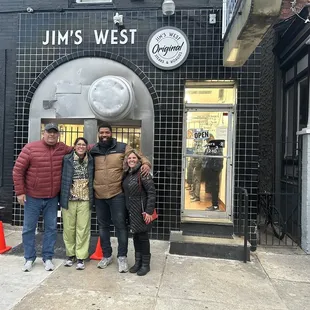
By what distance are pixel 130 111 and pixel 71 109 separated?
3.65 ft

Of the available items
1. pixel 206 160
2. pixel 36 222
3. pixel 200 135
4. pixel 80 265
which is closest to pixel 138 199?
pixel 80 265

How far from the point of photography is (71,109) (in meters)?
5.75

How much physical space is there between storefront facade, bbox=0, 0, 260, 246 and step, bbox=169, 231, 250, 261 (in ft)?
1.74

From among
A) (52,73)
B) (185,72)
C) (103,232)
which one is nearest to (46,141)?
(103,232)

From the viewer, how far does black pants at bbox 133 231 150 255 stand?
160 inches

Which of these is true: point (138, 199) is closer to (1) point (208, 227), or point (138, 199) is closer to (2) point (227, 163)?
(1) point (208, 227)

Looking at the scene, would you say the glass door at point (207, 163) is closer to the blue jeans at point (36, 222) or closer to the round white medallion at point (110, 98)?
the round white medallion at point (110, 98)

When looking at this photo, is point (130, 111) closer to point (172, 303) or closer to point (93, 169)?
point (93, 169)

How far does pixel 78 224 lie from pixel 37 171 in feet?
2.88

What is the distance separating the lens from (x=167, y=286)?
3.85 metres

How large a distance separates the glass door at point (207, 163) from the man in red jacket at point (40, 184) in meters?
2.34

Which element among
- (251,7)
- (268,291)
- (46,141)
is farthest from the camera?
(46,141)

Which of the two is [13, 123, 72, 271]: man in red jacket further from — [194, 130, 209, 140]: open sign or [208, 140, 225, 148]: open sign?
[208, 140, 225, 148]: open sign

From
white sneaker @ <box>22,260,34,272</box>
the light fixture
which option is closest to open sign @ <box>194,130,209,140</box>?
the light fixture
